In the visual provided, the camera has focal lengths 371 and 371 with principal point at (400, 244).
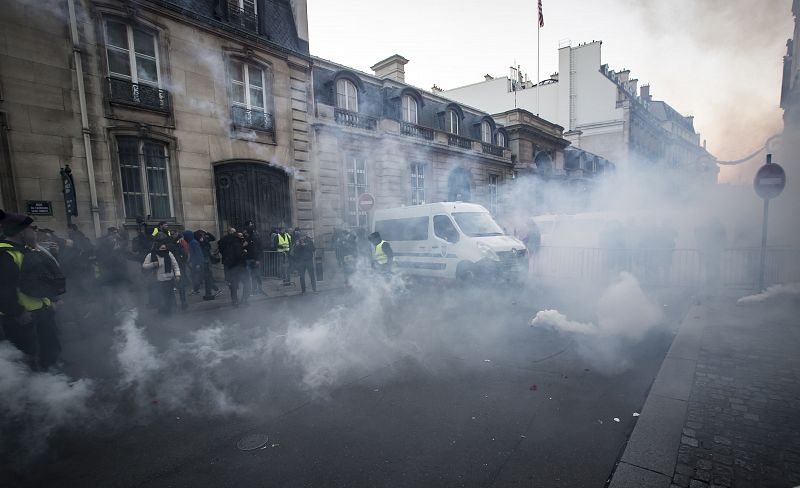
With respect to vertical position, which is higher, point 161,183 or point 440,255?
point 161,183

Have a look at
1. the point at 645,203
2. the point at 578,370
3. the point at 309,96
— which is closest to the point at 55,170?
the point at 309,96

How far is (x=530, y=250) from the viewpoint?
11406 mm

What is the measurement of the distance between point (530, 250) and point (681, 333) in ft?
20.4

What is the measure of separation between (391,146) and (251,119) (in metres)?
5.71

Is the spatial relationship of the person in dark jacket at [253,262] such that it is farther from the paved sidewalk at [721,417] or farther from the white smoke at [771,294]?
the white smoke at [771,294]

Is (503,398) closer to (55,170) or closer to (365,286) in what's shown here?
(365,286)

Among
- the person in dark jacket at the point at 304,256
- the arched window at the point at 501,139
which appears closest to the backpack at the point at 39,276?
the person in dark jacket at the point at 304,256

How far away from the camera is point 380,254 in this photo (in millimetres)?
8156

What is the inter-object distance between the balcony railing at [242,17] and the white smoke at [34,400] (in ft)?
31.7

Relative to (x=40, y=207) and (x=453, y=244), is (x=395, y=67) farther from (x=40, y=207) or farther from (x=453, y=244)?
(x=40, y=207)

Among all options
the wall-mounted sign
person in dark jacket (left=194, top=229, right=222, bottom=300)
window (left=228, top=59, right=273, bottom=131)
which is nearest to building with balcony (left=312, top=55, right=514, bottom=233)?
window (left=228, top=59, right=273, bottom=131)

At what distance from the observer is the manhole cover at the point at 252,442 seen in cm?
284

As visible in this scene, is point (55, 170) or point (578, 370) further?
point (55, 170)

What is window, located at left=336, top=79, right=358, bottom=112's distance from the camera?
13867 mm
